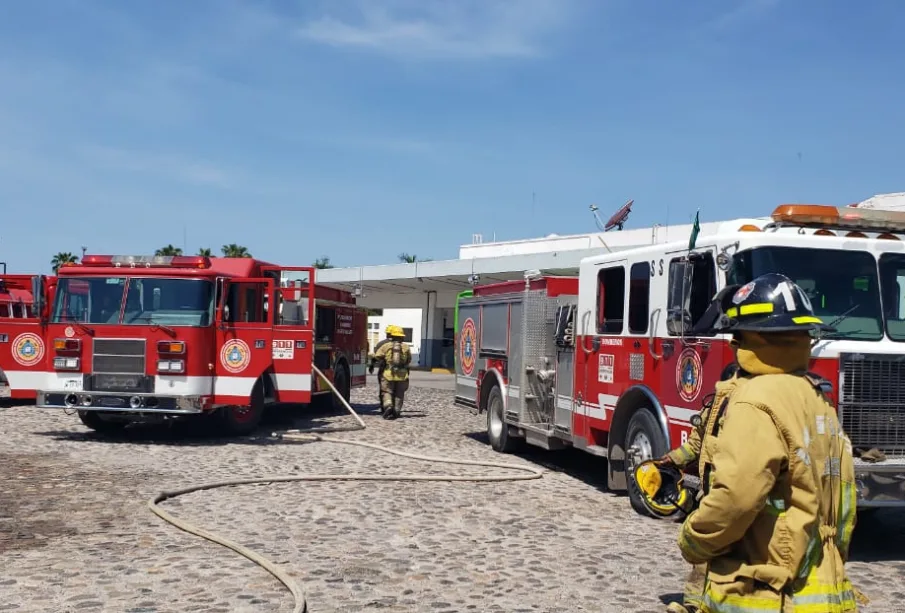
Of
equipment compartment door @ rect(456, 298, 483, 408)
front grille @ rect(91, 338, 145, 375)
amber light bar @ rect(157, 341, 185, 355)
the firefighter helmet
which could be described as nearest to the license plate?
front grille @ rect(91, 338, 145, 375)

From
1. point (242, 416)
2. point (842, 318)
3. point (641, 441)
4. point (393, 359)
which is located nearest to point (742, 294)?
point (842, 318)

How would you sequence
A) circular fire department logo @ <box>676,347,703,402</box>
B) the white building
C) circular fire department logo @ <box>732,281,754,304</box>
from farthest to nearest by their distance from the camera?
the white building, circular fire department logo @ <box>676,347,703,402</box>, circular fire department logo @ <box>732,281,754,304</box>

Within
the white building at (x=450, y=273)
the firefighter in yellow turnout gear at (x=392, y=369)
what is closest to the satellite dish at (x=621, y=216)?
the white building at (x=450, y=273)

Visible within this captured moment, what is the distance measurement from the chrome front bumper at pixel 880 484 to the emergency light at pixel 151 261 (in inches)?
370

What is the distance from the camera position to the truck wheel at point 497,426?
42.3 feet

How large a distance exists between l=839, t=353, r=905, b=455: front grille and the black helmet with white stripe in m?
4.51

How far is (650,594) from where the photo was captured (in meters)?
6.04

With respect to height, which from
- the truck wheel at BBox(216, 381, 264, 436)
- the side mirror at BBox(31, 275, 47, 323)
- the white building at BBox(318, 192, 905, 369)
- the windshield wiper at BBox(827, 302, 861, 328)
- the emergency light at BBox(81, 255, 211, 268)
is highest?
the white building at BBox(318, 192, 905, 369)

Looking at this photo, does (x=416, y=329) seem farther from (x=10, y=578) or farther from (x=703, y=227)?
(x=10, y=578)

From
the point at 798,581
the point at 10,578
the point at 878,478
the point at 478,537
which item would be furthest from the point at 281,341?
the point at 798,581

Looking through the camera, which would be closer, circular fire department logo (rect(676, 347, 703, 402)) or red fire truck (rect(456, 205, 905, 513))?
red fire truck (rect(456, 205, 905, 513))

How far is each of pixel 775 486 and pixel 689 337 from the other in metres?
5.52

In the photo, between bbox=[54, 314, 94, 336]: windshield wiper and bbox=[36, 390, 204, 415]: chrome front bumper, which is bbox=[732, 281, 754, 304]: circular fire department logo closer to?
Answer: bbox=[36, 390, 204, 415]: chrome front bumper

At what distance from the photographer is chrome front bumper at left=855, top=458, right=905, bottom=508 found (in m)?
6.77
